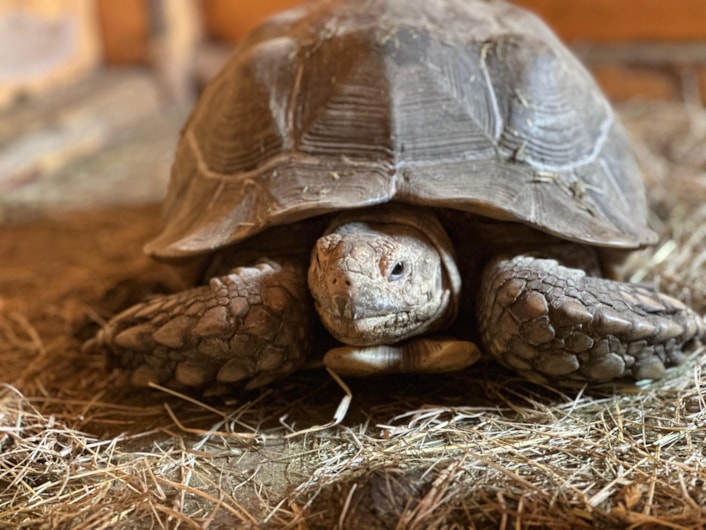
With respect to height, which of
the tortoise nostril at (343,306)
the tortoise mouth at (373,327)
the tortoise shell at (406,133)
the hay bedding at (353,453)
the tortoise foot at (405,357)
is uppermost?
the tortoise shell at (406,133)

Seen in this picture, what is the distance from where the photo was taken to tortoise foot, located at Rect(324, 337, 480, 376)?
251 centimetres

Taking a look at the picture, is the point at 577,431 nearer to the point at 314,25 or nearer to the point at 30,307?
the point at 314,25

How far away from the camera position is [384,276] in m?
2.41

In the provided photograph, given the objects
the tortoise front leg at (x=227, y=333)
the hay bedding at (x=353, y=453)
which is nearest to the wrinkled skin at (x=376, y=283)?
the tortoise front leg at (x=227, y=333)

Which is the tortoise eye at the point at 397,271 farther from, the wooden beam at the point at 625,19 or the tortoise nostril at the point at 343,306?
the wooden beam at the point at 625,19

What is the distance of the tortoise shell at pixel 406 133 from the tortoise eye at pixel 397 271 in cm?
26

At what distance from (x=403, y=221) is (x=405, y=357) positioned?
0.47 m

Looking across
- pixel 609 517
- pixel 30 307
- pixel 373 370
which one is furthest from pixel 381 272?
pixel 30 307

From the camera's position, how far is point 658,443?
7.74ft

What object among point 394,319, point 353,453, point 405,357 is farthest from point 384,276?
point 353,453

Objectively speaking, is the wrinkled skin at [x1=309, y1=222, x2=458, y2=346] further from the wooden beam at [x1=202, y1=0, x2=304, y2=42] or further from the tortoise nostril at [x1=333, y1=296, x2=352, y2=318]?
the wooden beam at [x1=202, y1=0, x2=304, y2=42]

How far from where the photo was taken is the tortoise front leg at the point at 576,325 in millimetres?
2457

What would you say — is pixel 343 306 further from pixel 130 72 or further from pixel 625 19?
pixel 130 72

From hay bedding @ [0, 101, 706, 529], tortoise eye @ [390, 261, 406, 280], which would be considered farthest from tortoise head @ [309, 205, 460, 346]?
hay bedding @ [0, 101, 706, 529]
